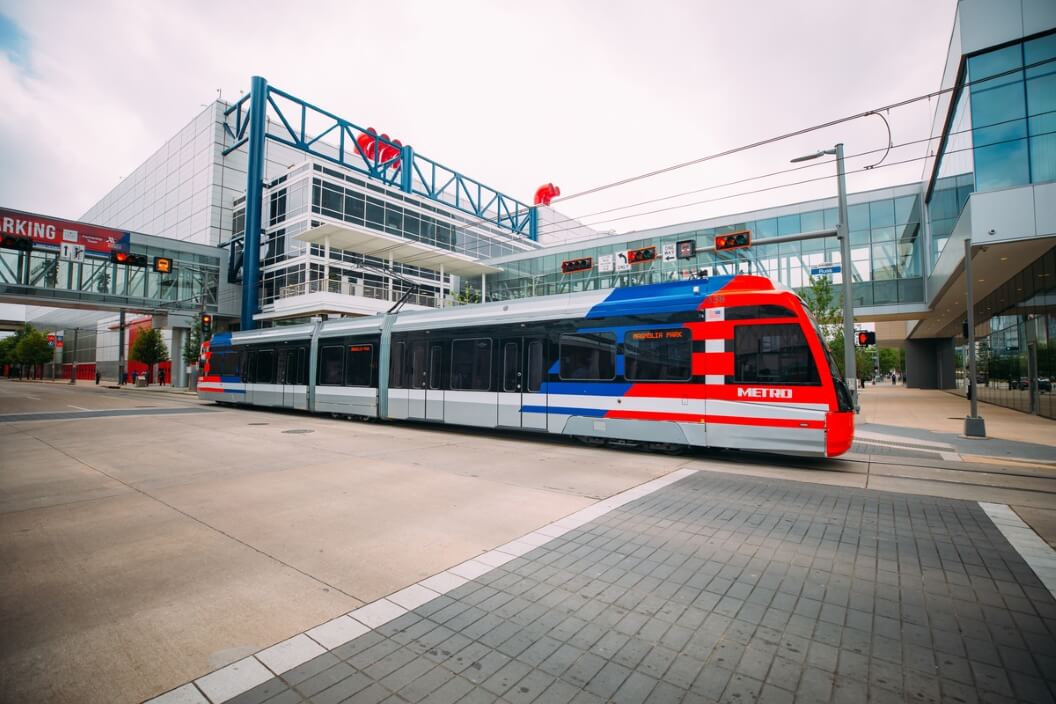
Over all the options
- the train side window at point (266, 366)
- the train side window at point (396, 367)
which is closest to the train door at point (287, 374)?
the train side window at point (266, 366)

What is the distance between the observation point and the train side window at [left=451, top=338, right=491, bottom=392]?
41.5 feet

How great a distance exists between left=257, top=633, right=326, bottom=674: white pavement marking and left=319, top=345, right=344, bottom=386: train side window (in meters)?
14.4

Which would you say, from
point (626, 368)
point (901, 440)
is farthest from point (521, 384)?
point (901, 440)

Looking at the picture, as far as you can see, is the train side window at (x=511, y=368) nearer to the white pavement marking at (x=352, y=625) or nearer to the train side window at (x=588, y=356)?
the train side window at (x=588, y=356)

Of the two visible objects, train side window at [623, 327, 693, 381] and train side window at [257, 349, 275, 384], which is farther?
train side window at [257, 349, 275, 384]

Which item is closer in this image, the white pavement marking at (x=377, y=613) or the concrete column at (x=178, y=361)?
the white pavement marking at (x=377, y=613)

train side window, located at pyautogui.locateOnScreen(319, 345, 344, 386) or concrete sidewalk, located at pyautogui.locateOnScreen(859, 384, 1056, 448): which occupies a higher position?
train side window, located at pyautogui.locateOnScreen(319, 345, 344, 386)

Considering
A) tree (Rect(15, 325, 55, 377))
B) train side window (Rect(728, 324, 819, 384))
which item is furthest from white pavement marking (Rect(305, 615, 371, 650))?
tree (Rect(15, 325, 55, 377))

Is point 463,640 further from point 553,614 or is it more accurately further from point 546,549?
point 546,549

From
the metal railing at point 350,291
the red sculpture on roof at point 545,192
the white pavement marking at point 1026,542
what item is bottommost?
the white pavement marking at point 1026,542

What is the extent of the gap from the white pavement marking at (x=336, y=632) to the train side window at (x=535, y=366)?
337 inches

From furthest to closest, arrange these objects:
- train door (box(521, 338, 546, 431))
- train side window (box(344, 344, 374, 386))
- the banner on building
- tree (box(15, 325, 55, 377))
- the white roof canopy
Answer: tree (box(15, 325, 55, 377)) < the white roof canopy < the banner on building < train side window (box(344, 344, 374, 386)) < train door (box(521, 338, 546, 431))

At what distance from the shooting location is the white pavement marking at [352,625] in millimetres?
2633

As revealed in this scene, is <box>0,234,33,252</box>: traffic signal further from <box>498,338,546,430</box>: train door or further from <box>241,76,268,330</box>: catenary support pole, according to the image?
<box>498,338,546,430</box>: train door
